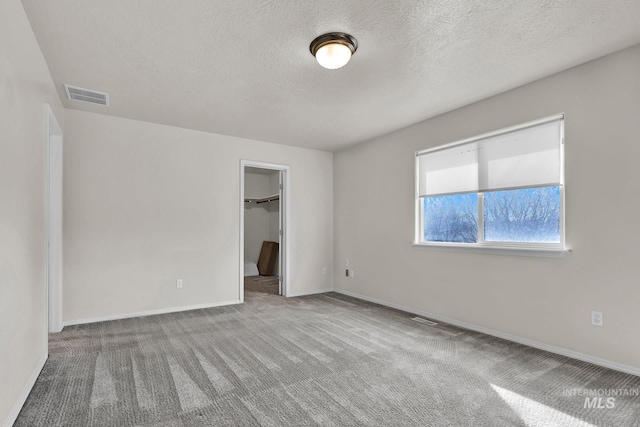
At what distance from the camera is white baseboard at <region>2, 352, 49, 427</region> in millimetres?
1878

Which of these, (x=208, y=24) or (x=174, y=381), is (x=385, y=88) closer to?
(x=208, y=24)

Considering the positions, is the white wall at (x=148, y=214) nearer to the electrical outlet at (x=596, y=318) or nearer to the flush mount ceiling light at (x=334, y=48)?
the flush mount ceiling light at (x=334, y=48)

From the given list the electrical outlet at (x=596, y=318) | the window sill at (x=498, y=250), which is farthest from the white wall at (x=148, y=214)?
the electrical outlet at (x=596, y=318)

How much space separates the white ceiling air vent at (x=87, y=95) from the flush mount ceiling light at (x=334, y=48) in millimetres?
2434

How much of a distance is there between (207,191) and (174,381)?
2.83m

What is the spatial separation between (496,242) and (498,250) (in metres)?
0.15

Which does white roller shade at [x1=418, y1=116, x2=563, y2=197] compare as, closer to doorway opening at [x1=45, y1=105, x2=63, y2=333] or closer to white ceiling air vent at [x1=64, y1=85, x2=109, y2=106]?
white ceiling air vent at [x1=64, y1=85, x2=109, y2=106]

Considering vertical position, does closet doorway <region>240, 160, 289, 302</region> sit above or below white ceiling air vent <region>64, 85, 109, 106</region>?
below

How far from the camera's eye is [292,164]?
551 centimetres

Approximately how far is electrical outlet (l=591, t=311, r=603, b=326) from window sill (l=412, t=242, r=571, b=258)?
1.67 feet

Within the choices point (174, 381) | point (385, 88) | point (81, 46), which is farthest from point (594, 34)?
point (174, 381)

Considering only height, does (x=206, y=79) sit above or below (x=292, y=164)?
above

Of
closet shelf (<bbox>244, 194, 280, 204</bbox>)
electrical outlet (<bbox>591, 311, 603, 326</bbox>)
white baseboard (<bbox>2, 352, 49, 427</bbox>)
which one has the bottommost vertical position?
white baseboard (<bbox>2, 352, 49, 427</bbox>)

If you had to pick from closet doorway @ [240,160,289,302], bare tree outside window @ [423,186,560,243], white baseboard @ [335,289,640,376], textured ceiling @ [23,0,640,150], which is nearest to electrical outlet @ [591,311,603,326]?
white baseboard @ [335,289,640,376]
